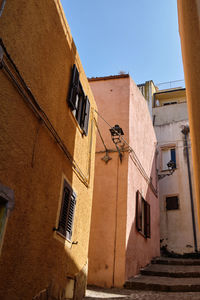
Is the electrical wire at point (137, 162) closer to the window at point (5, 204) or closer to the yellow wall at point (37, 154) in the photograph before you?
the yellow wall at point (37, 154)

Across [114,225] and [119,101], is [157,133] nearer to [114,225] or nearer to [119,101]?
[119,101]

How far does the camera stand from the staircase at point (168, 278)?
843cm

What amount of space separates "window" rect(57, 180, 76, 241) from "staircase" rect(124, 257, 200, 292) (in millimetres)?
3442

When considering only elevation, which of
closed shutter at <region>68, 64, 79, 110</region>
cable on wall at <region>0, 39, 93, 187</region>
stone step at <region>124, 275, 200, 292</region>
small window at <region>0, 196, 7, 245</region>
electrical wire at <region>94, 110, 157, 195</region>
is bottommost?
stone step at <region>124, 275, 200, 292</region>

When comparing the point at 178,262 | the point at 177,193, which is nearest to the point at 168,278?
the point at 178,262

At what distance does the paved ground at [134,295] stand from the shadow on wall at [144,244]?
1135 millimetres

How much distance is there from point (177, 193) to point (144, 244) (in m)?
4.95

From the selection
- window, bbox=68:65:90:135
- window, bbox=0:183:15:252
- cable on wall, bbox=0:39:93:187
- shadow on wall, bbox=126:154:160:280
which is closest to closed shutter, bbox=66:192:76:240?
cable on wall, bbox=0:39:93:187

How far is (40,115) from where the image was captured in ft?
17.6

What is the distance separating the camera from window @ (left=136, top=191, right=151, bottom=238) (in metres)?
10.9

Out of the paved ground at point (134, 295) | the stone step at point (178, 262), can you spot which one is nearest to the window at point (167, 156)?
the stone step at point (178, 262)

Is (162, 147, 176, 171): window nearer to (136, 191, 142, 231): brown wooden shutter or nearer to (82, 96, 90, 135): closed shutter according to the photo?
(136, 191, 142, 231): brown wooden shutter

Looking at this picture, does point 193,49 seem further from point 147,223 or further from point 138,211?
point 147,223

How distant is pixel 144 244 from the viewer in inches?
461
